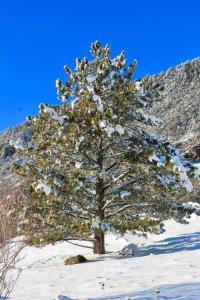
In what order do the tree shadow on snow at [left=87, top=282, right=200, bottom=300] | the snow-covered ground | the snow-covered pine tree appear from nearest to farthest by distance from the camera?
the tree shadow on snow at [left=87, top=282, right=200, bottom=300] → the snow-covered ground → the snow-covered pine tree

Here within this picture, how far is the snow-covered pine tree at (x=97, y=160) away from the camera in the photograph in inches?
565

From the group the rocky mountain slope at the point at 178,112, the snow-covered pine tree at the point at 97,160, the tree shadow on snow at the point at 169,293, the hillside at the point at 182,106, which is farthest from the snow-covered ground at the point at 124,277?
the hillside at the point at 182,106

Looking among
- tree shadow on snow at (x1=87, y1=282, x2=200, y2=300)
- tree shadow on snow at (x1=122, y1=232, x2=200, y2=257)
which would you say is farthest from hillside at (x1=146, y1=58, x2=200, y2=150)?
tree shadow on snow at (x1=87, y1=282, x2=200, y2=300)

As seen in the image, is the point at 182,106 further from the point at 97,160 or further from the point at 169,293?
the point at 169,293

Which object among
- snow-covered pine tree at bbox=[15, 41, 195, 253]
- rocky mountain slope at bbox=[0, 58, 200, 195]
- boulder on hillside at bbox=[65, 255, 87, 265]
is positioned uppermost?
rocky mountain slope at bbox=[0, 58, 200, 195]

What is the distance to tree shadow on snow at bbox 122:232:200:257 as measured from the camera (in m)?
15.1

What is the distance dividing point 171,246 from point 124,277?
6.29 m

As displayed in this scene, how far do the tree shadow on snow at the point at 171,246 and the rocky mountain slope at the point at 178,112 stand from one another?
105 feet

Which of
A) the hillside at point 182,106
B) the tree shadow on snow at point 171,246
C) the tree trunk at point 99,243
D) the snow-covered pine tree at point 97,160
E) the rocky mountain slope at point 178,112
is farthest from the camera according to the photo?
the hillside at point 182,106

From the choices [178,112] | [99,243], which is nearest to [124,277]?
[99,243]

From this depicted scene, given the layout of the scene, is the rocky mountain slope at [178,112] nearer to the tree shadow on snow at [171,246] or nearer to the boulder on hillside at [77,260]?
the tree shadow on snow at [171,246]

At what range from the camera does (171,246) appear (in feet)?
53.2

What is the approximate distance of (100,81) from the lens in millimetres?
15109

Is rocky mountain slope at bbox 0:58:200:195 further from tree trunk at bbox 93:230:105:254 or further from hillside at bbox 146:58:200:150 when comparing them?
tree trunk at bbox 93:230:105:254
